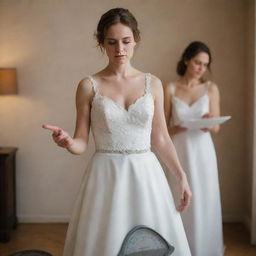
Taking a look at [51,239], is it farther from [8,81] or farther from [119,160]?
[119,160]

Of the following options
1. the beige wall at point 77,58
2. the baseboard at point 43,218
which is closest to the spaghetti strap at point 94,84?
the beige wall at point 77,58

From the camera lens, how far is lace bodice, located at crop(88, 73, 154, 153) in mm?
1834

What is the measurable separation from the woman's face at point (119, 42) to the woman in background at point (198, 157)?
1.35 m

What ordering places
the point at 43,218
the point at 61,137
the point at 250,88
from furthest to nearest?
the point at 43,218, the point at 250,88, the point at 61,137

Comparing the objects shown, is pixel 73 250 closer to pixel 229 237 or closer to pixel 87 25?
pixel 229 237

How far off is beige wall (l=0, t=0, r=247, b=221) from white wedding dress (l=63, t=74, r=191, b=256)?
2020mm

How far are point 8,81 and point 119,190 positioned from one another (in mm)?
2185

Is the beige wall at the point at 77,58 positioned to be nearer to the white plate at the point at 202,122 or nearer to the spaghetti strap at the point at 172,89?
the spaghetti strap at the point at 172,89

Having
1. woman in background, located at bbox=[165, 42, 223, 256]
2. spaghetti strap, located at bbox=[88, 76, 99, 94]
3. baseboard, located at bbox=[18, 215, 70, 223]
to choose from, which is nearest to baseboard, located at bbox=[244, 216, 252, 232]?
woman in background, located at bbox=[165, 42, 223, 256]

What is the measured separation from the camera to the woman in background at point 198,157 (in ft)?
10.2

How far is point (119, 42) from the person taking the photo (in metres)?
1.79

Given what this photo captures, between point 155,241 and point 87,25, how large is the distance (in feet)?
8.44

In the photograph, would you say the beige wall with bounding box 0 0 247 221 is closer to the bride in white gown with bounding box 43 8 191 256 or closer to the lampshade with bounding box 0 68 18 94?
the lampshade with bounding box 0 68 18 94

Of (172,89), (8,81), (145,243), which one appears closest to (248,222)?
(172,89)
